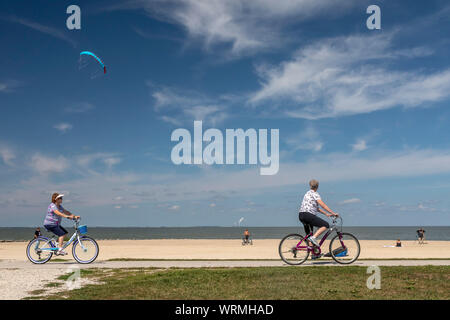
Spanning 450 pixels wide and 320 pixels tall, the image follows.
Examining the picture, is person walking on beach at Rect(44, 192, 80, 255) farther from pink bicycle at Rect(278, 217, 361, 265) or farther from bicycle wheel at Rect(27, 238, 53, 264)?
pink bicycle at Rect(278, 217, 361, 265)

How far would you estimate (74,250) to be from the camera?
39.4 feet

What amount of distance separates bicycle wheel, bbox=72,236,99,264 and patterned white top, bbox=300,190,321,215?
6.10m

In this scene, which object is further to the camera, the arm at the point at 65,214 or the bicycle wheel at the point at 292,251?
the arm at the point at 65,214

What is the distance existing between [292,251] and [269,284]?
3319 millimetres

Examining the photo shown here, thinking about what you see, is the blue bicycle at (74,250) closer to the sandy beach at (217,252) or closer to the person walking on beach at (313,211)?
the sandy beach at (217,252)

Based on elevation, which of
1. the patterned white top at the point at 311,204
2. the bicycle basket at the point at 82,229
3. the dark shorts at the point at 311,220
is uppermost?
the patterned white top at the point at 311,204

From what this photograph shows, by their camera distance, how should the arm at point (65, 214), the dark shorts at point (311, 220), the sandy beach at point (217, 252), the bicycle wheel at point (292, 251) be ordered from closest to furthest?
the dark shorts at point (311, 220)
the bicycle wheel at point (292, 251)
the arm at point (65, 214)
the sandy beach at point (217, 252)

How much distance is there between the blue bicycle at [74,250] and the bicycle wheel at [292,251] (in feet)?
17.8

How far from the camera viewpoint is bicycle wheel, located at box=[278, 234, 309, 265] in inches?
432

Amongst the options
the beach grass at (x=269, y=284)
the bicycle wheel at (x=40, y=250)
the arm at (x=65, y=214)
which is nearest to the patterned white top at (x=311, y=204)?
the beach grass at (x=269, y=284)

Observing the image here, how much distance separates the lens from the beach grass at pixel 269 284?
6898 millimetres

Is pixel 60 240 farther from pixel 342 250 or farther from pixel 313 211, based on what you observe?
pixel 342 250
